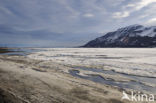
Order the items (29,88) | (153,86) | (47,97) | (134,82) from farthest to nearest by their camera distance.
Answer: (134,82)
(153,86)
(29,88)
(47,97)

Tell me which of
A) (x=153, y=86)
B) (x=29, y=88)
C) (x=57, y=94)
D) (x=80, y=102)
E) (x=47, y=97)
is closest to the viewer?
(x=80, y=102)

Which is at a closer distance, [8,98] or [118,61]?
[8,98]

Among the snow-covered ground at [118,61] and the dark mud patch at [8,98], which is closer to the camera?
the dark mud patch at [8,98]

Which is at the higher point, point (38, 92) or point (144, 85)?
point (38, 92)

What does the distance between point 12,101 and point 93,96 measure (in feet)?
13.9

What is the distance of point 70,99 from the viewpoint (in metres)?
5.06

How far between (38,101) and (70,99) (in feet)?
5.33

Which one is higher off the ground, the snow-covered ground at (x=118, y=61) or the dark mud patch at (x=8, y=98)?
the dark mud patch at (x=8, y=98)

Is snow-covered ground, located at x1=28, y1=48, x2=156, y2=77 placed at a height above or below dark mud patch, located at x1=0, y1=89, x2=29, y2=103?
below

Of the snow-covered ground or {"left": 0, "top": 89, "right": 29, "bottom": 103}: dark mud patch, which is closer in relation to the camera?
{"left": 0, "top": 89, "right": 29, "bottom": 103}: dark mud patch

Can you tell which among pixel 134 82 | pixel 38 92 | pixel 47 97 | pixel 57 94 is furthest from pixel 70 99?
pixel 134 82

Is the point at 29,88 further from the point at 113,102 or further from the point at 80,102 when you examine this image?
the point at 113,102

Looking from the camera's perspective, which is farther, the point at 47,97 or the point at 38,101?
the point at 47,97

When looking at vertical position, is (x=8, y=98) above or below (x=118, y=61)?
above
